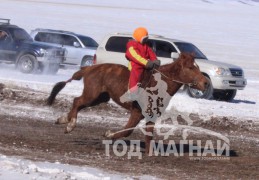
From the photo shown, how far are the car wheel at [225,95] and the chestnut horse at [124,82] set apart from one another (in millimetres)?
11860

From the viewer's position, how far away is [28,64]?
29.9 m

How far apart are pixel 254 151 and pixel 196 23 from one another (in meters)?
63.8

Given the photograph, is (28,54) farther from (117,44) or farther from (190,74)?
(190,74)

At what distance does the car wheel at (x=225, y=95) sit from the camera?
80.7 feet

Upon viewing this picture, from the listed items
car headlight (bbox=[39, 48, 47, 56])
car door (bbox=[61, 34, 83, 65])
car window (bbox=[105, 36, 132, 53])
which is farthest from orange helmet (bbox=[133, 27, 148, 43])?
car door (bbox=[61, 34, 83, 65])

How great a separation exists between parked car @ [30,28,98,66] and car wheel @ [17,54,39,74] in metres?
1.89

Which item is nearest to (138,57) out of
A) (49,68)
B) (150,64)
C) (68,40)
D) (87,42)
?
(150,64)

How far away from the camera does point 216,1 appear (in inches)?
4515

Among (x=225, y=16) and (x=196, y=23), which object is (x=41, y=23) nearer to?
(x=196, y=23)

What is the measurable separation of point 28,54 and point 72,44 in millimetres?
2781

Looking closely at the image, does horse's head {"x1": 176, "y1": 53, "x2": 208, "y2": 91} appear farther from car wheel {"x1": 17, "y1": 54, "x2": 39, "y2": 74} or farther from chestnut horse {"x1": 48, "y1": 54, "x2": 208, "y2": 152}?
car wheel {"x1": 17, "y1": 54, "x2": 39, "y2": 74}

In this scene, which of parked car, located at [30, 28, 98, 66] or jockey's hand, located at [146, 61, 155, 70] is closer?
jockey's hand, located at [146, 61, 155, 70]

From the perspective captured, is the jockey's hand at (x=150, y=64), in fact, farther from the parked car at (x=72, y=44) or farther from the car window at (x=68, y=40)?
the car window at (x=68, y=40)

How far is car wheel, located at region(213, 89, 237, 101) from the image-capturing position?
80.7 ft
